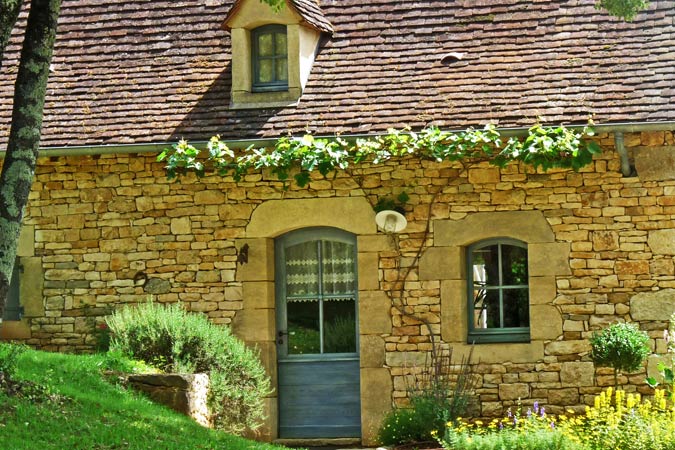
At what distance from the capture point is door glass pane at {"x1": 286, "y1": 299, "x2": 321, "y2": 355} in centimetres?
1297

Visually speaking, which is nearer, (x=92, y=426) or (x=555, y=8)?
(x=92, y=426)

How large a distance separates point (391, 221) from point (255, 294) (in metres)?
1.62

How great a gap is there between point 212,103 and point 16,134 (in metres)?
3.91

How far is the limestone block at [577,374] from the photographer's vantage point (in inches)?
471

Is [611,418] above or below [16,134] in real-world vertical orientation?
below

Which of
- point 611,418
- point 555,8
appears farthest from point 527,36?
point 611,418

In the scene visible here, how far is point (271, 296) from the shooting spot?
42.1ft

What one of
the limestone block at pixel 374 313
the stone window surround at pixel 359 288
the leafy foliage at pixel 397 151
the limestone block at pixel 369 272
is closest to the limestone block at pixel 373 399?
the stone window surround at pixel 359 288

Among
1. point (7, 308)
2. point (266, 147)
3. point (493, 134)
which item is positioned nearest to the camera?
point (493, 134)

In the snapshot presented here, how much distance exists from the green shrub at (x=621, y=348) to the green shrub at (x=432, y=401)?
1.32 meters

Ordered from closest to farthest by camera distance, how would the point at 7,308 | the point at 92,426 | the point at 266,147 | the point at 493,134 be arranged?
the point at 92,426 → the point at 493,134 → the point at 266,147 → the point at 7,308

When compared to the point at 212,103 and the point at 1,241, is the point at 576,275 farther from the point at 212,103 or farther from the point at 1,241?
the point at 1,241

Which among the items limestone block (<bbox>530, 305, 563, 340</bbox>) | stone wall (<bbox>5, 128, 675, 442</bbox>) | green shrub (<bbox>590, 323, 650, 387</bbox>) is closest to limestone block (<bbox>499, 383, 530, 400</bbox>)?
stone wall (<bbox>5, 128, 675, 442</bbox>)

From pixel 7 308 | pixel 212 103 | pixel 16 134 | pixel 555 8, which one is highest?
pixel 555 8
